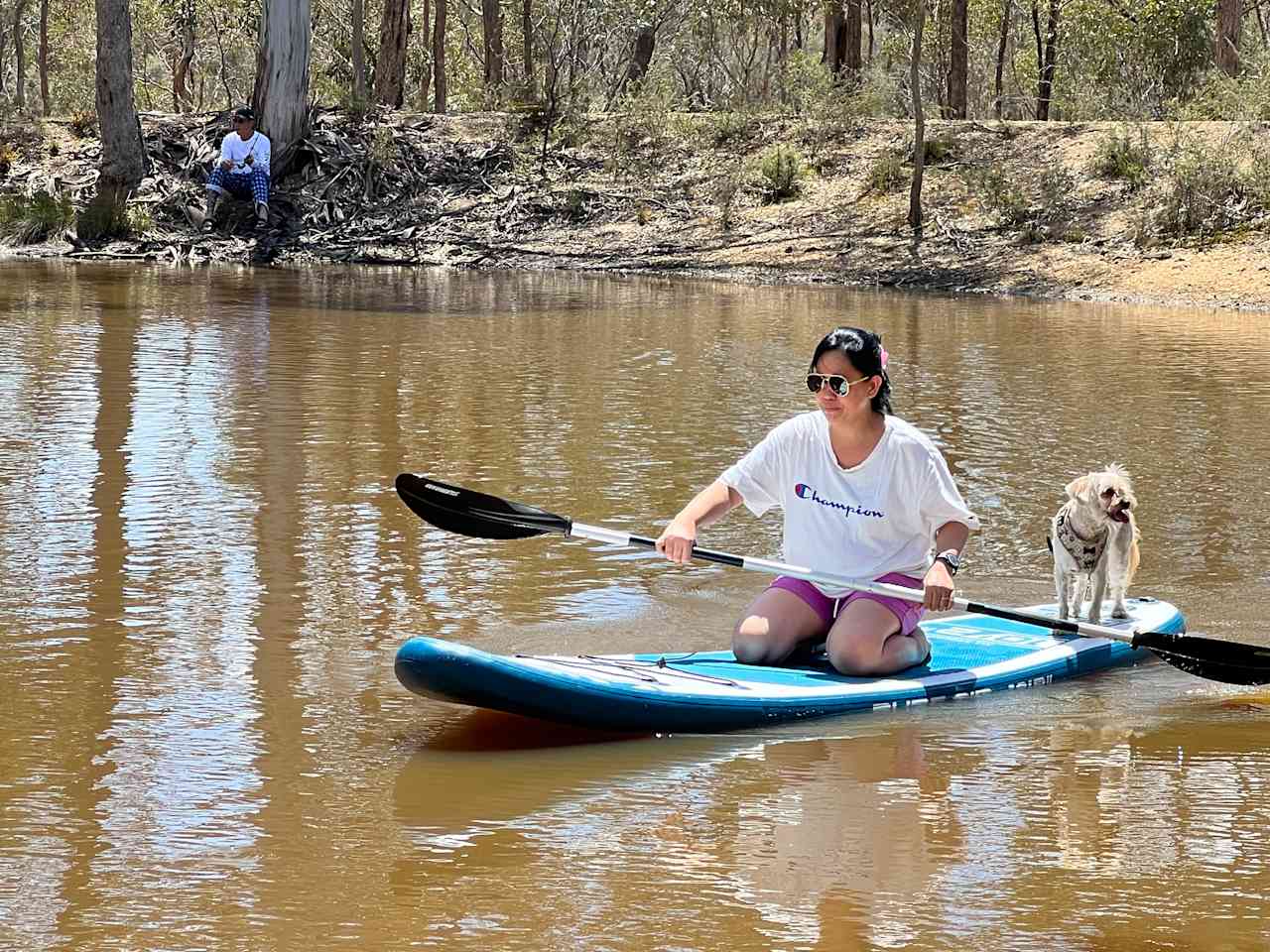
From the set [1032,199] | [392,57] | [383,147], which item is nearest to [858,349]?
[1032,199]

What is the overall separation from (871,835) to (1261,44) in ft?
80.5

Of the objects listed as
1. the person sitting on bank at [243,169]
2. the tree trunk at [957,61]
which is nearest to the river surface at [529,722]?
the person sitting on bank at [243,169]

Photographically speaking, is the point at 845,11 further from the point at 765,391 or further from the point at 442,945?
the point at 442,945

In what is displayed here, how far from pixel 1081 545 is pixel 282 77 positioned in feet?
75.4

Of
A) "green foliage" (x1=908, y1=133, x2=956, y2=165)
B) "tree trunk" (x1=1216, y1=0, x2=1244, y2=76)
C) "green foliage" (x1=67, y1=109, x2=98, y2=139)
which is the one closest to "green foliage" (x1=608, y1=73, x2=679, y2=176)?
"green foliage" (x1=908, y1=133, x2=956, y2=165)

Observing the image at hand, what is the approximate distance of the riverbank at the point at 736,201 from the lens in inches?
899

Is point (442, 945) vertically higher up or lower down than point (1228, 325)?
lower down

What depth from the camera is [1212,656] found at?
19.9 feet

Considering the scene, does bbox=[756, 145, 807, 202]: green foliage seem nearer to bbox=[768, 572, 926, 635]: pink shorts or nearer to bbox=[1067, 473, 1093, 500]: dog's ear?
bbox=[1067, 473, 1093, 500]: dog's ear

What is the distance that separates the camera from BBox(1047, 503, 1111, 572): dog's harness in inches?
261

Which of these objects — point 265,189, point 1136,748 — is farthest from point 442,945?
point 265,189

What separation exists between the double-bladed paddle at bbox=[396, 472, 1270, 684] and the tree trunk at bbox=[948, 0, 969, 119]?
2439cm

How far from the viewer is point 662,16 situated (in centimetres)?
3394

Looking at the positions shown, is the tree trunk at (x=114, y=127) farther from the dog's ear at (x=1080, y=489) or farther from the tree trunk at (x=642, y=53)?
the dog's ear at (x=1080, y=489)
